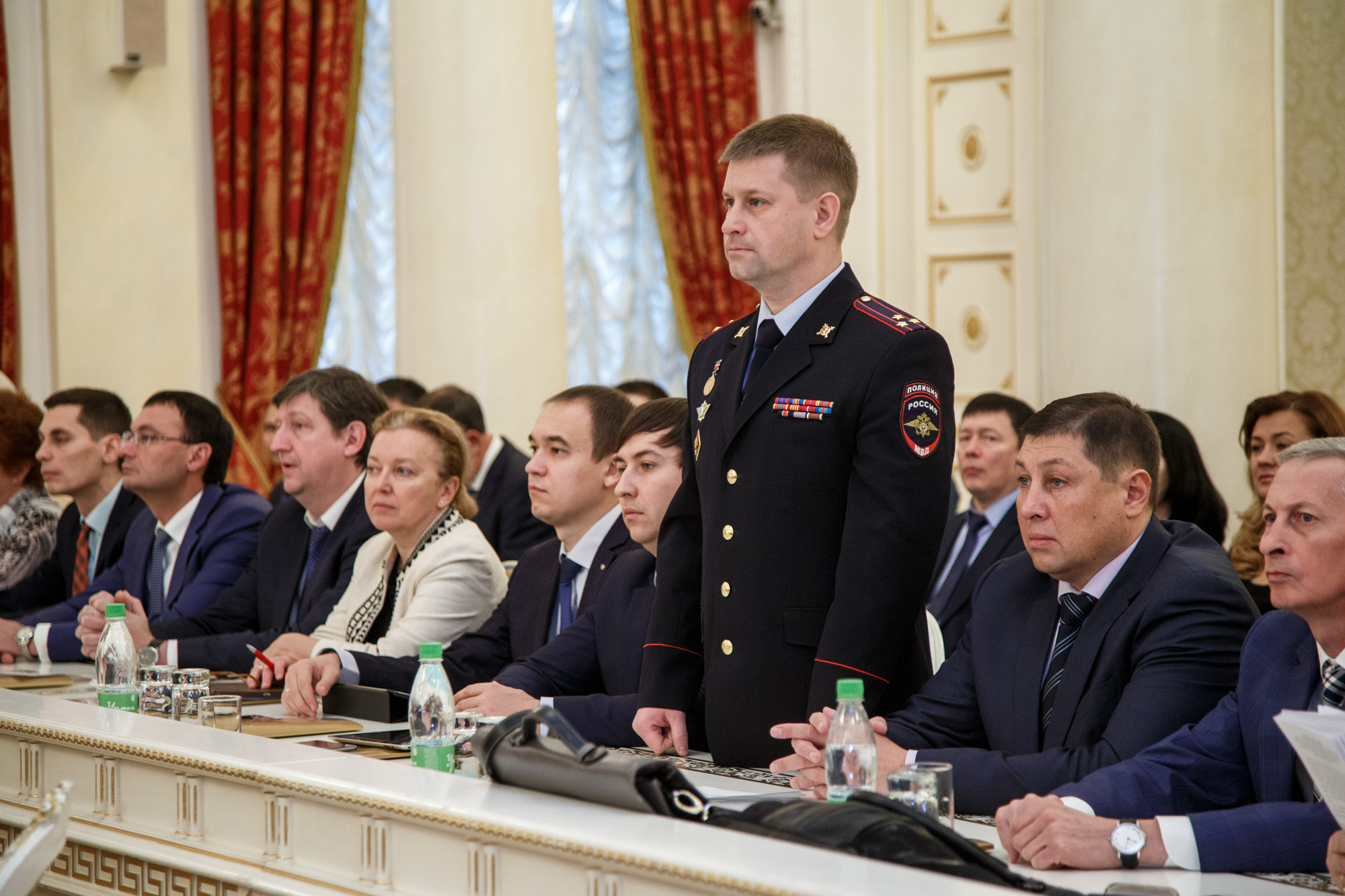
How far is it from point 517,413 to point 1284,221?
3.66 metres

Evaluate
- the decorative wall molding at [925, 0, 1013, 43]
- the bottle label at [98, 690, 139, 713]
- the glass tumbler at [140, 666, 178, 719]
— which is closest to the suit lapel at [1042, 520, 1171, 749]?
the glass tumbler at [140, 666, 178, 719]

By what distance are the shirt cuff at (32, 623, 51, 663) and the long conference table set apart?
0.98m

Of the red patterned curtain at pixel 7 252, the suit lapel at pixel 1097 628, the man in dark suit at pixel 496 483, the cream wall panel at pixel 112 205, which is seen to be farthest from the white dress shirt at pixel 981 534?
the red patterned curtain at pixel 7 252

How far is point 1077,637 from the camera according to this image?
101 inches

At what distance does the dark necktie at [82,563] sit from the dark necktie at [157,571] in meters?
0.41

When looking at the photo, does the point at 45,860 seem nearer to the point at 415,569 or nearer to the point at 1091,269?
the point at 415,569

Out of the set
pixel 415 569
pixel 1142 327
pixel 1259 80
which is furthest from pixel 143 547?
pixel 1259 80

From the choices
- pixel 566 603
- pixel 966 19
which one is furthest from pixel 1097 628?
pixel 966 19

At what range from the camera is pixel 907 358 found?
103 inches

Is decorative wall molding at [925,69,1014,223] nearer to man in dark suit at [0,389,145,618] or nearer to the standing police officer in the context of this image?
man in dark suit at [0,389,145,618]

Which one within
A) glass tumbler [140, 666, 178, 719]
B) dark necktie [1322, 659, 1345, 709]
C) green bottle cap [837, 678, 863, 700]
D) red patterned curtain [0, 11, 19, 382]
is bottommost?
glass tumbler [140, 666, 178, 719]

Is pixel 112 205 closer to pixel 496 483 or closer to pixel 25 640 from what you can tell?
pixel 496 483

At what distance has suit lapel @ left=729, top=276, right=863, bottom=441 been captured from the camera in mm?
2666

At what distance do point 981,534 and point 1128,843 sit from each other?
320 centimetres
